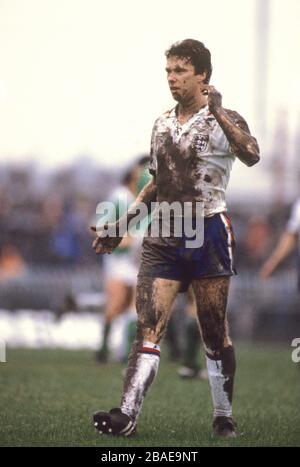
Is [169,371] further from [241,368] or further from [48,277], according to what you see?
[48,277]

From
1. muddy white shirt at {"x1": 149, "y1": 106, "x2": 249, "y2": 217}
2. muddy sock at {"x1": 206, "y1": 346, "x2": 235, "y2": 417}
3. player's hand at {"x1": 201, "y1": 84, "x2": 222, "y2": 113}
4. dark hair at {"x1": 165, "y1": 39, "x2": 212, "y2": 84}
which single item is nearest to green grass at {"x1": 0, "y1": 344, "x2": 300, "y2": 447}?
muddy sock at {"x1": 206, "y1": 346, "x2": 235, "y2": 417}

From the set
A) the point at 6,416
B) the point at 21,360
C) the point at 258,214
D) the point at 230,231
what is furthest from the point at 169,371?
the point at 258,214

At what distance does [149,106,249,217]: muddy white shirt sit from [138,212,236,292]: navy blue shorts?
121mm

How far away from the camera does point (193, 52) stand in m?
7.33

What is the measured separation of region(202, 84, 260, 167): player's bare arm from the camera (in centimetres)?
703

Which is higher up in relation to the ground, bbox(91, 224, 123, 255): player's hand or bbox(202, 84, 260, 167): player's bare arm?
bbox(202, 84, 260, 167): player's bare arm

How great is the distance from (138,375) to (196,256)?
0.83m

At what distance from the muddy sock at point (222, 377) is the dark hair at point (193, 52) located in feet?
5.93

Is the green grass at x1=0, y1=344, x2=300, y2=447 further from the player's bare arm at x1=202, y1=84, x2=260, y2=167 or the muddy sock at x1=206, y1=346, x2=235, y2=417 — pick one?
the player's bare arm at x1=202, y1=84, x2=260, y2=167

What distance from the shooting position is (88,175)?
36312 mm

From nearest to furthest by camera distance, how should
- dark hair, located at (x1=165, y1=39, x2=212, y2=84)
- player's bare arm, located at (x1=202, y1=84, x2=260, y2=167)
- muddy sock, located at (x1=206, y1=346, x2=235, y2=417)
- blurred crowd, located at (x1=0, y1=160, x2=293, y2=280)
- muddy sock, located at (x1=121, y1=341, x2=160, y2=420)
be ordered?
player's bare arm, located at (x1=202, y1=84, x2=260, y2=167) < muddy sock, located at (x1=121, y1=341, x2=160, y2=420) < dark hair, located at (x1=165, y1=39, x2=212, y2=84) < muddy sock, located at (x1=206, y1=346, x2=235, y2=417) < blurred crowd, located at (x1=0, y1=160, x2=293, y2=280)

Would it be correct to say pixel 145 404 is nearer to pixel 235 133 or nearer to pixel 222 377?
pixel 222 377

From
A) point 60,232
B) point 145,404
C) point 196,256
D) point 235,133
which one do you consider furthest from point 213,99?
point 60,232

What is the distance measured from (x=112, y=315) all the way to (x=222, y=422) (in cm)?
660
